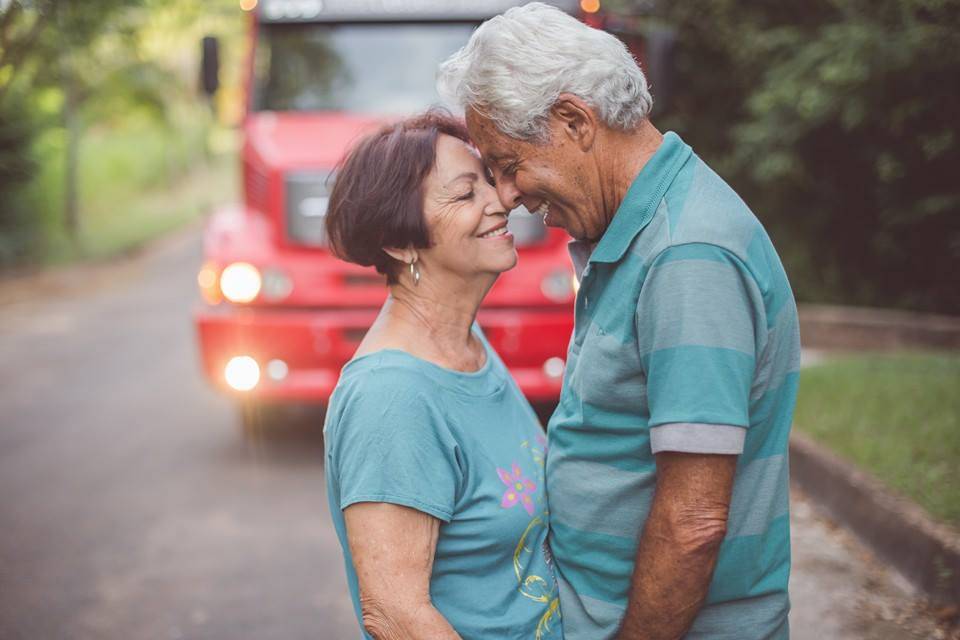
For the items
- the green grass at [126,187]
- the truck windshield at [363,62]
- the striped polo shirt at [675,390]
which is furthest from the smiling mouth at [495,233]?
the green grass at [126,187]

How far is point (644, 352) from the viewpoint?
63.6 inches

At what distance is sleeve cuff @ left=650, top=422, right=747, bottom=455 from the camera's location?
5.03 ft

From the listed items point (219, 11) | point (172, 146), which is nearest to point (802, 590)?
point (219, 11)

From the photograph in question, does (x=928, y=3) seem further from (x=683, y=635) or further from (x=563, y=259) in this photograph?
(x=683, y=635)

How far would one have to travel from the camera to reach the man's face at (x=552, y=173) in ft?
5.98

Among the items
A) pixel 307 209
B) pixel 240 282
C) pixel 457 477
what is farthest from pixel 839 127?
pixel 457 477

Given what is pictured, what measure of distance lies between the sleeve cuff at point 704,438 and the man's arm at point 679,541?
0.08ft

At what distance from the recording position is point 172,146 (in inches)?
1127

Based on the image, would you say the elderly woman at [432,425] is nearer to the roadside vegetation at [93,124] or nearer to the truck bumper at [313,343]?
the truck bumper at [313,343]

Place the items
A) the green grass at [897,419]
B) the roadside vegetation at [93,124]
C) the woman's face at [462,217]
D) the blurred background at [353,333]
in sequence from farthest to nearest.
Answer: the roadside vegetation at [93,124] < the green grass at [897,419] < the blurred background at [353,333] < the woman's face at [462,217]

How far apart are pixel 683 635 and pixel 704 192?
81cm

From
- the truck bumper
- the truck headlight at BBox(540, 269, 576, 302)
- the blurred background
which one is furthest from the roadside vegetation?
the truck headlight at BBox(540, 269, 576, 302)

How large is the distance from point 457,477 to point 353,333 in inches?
146

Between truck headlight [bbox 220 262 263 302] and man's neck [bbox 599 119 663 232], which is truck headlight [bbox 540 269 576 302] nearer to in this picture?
truck headlight [bbox 220 262 263 302]
